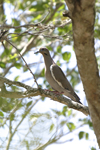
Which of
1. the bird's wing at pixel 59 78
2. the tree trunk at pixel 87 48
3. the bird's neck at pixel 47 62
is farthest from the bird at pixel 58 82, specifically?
the tree trunk at pixel 87 48

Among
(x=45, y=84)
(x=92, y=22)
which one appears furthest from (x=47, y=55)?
(x=92, y=22)

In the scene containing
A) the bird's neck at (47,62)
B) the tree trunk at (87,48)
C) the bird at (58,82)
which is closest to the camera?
the tree trunk at (87,48)

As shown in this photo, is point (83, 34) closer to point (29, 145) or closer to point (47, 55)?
point (29, 145)

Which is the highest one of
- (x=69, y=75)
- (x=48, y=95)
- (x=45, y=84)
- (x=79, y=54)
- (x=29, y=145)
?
(x=69, y=75)

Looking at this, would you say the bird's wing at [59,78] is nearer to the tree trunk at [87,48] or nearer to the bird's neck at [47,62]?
the bird's neck at [47,62]

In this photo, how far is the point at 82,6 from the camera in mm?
1985

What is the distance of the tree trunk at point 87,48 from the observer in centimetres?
201

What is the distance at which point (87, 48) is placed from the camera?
2211 millimetres

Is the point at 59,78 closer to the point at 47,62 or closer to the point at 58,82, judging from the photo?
the point at 58,82

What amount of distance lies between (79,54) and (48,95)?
4.91ft

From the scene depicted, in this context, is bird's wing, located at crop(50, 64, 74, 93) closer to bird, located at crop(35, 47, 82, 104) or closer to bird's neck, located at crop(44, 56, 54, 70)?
bird, located at crop(35, 47, 82, 104)

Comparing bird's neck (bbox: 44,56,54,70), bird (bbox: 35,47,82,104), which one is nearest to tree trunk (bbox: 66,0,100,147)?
bird (bbox: 35,47,82,104)

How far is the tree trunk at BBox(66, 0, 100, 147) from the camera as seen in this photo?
201cm

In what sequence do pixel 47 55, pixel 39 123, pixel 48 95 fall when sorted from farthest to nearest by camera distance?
pixel 47 55 < pixel 48 95 < pixel 39 123
